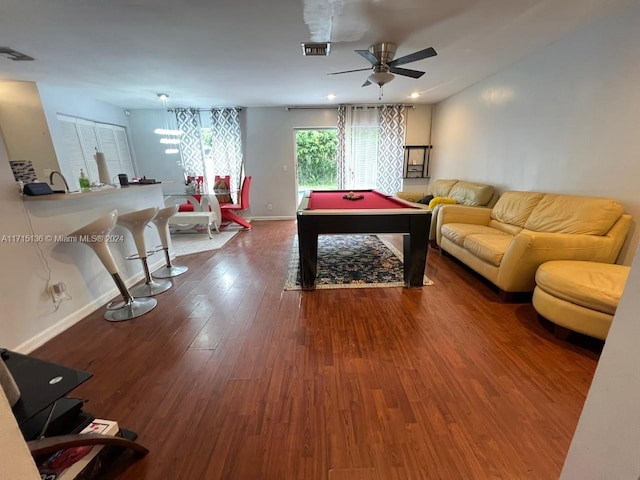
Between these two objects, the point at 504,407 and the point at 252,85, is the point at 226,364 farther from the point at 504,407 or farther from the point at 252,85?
the point at 252,85

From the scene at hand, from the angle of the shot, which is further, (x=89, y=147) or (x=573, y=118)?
(x=89, y=147)

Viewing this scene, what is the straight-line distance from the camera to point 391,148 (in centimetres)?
582

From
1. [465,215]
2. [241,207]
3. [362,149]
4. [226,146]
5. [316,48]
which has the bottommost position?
[241,207]

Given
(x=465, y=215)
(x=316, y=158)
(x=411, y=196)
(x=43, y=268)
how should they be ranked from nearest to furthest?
(x=43, y=268) < (x=465, y=215) < (x=411, y=196) < (x=316, y=158)

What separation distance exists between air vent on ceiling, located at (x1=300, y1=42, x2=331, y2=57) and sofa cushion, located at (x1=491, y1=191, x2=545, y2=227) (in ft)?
9.09

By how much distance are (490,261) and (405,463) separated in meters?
2.05

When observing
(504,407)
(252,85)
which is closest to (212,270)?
(252,85)

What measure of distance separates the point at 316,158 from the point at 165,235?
4008mm

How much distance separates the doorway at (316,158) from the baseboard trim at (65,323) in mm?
4094

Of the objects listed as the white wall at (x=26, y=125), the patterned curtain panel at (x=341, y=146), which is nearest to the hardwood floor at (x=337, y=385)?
the white wall at (x=26, y=125)

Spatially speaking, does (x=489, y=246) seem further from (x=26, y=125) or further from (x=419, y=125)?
(x=26, y=125)

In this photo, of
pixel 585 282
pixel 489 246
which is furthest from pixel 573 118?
pixel 585 282

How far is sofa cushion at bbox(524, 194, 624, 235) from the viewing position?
87.9 inches

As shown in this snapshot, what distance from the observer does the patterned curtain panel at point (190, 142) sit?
5719mm
